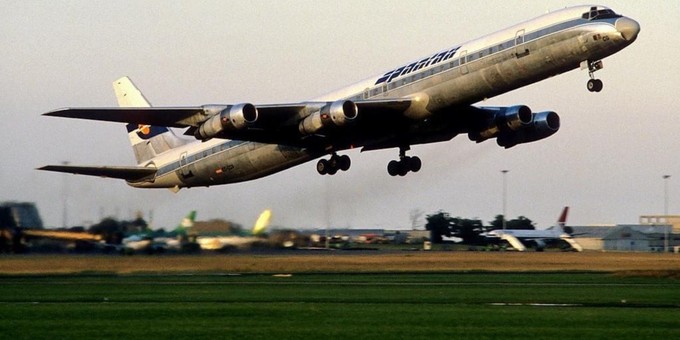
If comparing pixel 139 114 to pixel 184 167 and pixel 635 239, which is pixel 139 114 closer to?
pixel 184 167

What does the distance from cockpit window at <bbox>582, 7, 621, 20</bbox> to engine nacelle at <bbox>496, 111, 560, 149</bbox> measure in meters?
8.10

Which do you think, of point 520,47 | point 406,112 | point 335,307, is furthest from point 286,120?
point 335,307

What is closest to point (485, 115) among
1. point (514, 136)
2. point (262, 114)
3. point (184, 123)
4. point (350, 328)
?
point (514, 136)

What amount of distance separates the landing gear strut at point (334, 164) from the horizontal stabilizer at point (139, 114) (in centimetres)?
639

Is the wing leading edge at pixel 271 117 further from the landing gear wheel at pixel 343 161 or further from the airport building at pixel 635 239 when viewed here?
the airport building at pixel 635 239

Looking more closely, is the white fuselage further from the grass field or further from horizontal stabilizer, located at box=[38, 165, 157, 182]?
horizontal stabilizer, located at box=[38, 165, 157, 182]

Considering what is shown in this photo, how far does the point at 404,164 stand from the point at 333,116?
27.3 ft

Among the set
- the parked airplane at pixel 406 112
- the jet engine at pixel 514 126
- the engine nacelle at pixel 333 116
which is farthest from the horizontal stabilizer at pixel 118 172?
the jet engine at pixel 514 126

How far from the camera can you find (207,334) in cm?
2112

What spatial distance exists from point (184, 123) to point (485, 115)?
1169 cm

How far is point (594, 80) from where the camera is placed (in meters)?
38.2

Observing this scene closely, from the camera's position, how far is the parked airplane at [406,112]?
3800cm

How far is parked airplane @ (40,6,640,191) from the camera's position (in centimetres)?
3800

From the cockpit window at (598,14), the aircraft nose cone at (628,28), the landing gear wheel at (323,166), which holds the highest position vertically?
the cockpit window at (598,14)
